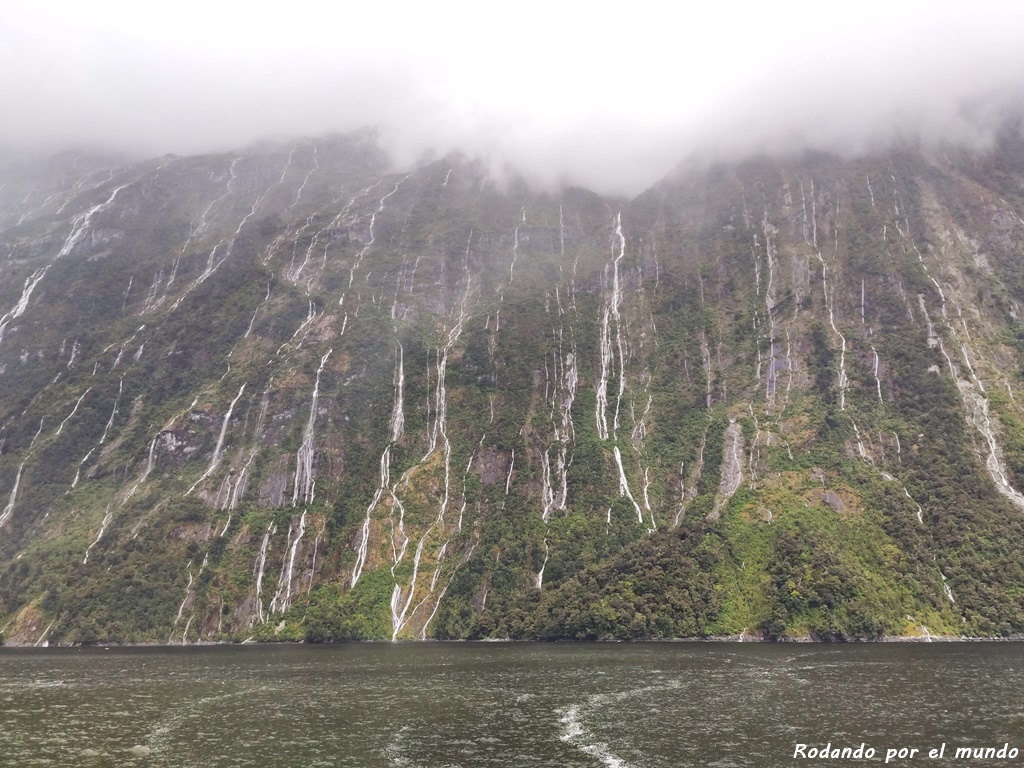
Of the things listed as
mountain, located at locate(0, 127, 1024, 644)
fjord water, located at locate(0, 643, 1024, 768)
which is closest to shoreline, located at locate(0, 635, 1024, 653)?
mountain, located at locate(0, 127, 1024, 644)

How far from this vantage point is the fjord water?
45.0 meters

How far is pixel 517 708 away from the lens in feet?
191

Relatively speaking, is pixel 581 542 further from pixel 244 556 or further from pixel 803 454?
pixel 244 556

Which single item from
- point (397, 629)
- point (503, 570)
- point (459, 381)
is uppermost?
point (459, 381)

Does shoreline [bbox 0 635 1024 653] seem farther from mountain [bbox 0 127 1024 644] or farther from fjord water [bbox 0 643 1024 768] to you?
fjord water [bbox 0 643 1024 768]

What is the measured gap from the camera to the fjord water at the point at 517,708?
44969 millimetres

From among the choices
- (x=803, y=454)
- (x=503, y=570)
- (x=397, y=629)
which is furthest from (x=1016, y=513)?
(x=397, y=629)

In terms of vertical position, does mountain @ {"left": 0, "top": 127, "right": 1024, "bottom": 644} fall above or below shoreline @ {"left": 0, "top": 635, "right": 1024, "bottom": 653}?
above

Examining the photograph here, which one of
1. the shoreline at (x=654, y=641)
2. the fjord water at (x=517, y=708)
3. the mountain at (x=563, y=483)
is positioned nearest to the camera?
the fjord water at (x=517, y=708)

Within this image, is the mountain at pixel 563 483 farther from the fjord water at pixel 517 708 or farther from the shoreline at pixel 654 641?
the fjord water at pixel 517 708

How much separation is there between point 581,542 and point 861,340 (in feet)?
293

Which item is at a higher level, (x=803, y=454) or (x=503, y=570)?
(x=803, y=454)

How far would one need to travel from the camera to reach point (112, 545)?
484ft

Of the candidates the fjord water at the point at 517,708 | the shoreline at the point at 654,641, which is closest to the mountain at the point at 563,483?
the shoreline at the point at 654,641
